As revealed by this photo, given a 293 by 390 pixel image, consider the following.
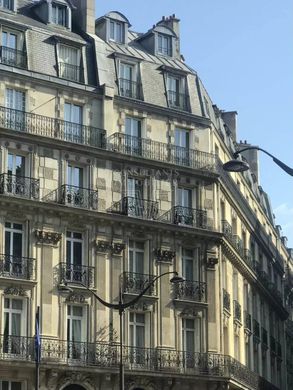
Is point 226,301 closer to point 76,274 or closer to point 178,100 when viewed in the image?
point 76,274

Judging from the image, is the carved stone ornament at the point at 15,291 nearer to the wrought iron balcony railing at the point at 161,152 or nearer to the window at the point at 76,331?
the window at the point at 76,331

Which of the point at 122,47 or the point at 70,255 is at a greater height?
the point at 122,47

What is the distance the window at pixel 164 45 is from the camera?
4412 cm

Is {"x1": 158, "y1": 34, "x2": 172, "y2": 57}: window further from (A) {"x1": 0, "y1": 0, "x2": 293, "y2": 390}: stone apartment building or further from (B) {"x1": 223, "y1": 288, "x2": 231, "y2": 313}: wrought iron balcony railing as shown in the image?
(B) {"x1": 223, "y1": 288, "x2": 231, "y2": 313}: wrought iron balcony railing

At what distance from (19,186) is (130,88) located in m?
7.28

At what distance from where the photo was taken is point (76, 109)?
3906cm

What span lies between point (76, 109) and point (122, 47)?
15.0 ft

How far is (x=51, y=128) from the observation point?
3803 centimetres

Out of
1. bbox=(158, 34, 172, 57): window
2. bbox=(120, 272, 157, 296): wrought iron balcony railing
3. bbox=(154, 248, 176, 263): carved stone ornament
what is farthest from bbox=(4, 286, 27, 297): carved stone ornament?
bbox=(158, 34, 172, 57): window

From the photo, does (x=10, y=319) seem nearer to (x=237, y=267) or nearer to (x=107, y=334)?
(x=107, y=334)

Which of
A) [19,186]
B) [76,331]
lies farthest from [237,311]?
[19,186]

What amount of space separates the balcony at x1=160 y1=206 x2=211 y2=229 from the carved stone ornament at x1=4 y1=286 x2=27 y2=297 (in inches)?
276

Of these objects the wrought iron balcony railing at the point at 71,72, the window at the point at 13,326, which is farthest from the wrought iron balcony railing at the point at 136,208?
the window at the point at 13,326

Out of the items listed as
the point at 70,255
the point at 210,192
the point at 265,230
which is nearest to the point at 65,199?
the point at 70,255
